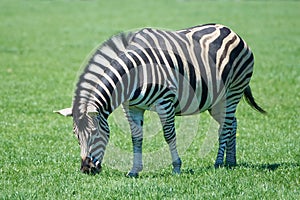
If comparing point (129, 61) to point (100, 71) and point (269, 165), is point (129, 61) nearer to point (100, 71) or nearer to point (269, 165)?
point (100, 71)

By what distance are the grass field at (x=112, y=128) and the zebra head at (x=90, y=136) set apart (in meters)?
0.21

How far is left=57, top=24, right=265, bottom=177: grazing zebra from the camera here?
6.95 metres

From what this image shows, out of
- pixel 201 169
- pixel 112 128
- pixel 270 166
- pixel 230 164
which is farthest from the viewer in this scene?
pixel 112 128

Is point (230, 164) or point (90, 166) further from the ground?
point (90, 166)

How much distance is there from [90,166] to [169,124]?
113 centimetres

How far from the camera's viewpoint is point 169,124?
7508mm

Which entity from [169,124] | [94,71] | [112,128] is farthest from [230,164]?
[112,128]

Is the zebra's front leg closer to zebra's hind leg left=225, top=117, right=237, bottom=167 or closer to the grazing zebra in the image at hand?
the grazing zebra

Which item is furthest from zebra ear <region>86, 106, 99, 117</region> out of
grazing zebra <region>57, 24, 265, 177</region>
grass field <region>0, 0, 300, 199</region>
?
grass field <region>0, 0, 300, 199</region>

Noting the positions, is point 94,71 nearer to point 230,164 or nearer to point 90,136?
point 90,136

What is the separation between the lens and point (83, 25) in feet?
97.5

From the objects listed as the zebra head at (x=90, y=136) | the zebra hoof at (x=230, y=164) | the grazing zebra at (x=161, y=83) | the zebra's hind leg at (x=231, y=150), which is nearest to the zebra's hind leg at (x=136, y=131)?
the grazing zebra at (x=161, y=83)

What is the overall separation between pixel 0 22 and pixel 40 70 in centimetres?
1376

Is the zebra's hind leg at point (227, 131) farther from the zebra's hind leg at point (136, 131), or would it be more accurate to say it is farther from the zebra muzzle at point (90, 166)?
the zebra muzzle at point (90, 166)
